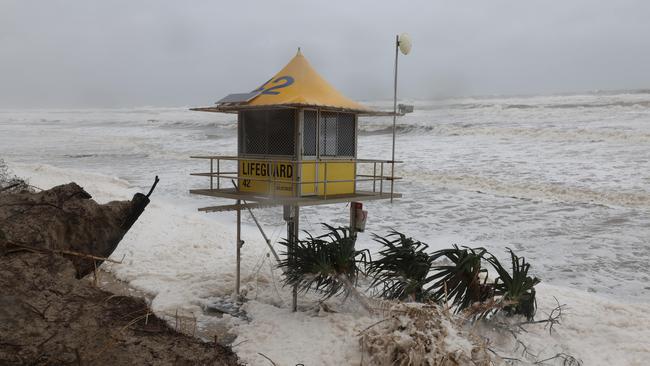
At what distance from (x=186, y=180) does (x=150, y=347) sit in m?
21.4

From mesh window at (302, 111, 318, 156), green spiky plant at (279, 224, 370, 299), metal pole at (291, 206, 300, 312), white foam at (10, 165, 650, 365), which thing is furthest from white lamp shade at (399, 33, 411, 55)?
white foam at (10, 165, 650, 365)

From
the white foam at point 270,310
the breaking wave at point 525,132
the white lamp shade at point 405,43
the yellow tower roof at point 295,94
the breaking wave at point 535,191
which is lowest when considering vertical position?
the white foam at point 270,310

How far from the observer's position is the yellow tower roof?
859cm

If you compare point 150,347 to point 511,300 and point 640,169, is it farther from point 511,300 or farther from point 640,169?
point 640,169

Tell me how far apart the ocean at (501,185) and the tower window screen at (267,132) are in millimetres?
3006

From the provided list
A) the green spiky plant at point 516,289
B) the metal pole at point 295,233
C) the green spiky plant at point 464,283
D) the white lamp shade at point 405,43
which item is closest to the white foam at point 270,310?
the metal pole at point 295,233

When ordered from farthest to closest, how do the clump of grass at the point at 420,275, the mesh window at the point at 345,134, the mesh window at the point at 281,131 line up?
the mesh window at the point at 345,134 < the mesh window at the point at 281,131 < the clump of grass at the point at 420,275

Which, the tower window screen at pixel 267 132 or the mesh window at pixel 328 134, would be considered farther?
the mesh window at pixel 328 134

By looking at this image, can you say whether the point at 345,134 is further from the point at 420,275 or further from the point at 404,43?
the point at 420,275

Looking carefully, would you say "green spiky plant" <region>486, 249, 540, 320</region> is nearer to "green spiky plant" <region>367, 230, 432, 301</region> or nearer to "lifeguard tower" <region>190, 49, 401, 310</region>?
"green spiky plant" <region>367, 230, 432, 301</region>

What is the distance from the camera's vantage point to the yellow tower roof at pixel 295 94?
8.59m

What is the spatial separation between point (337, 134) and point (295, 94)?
3.51ft

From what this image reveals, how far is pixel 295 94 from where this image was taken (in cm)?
880

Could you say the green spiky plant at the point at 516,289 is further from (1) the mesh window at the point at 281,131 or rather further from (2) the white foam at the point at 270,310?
(1) the mesh window at the point at 281,131
